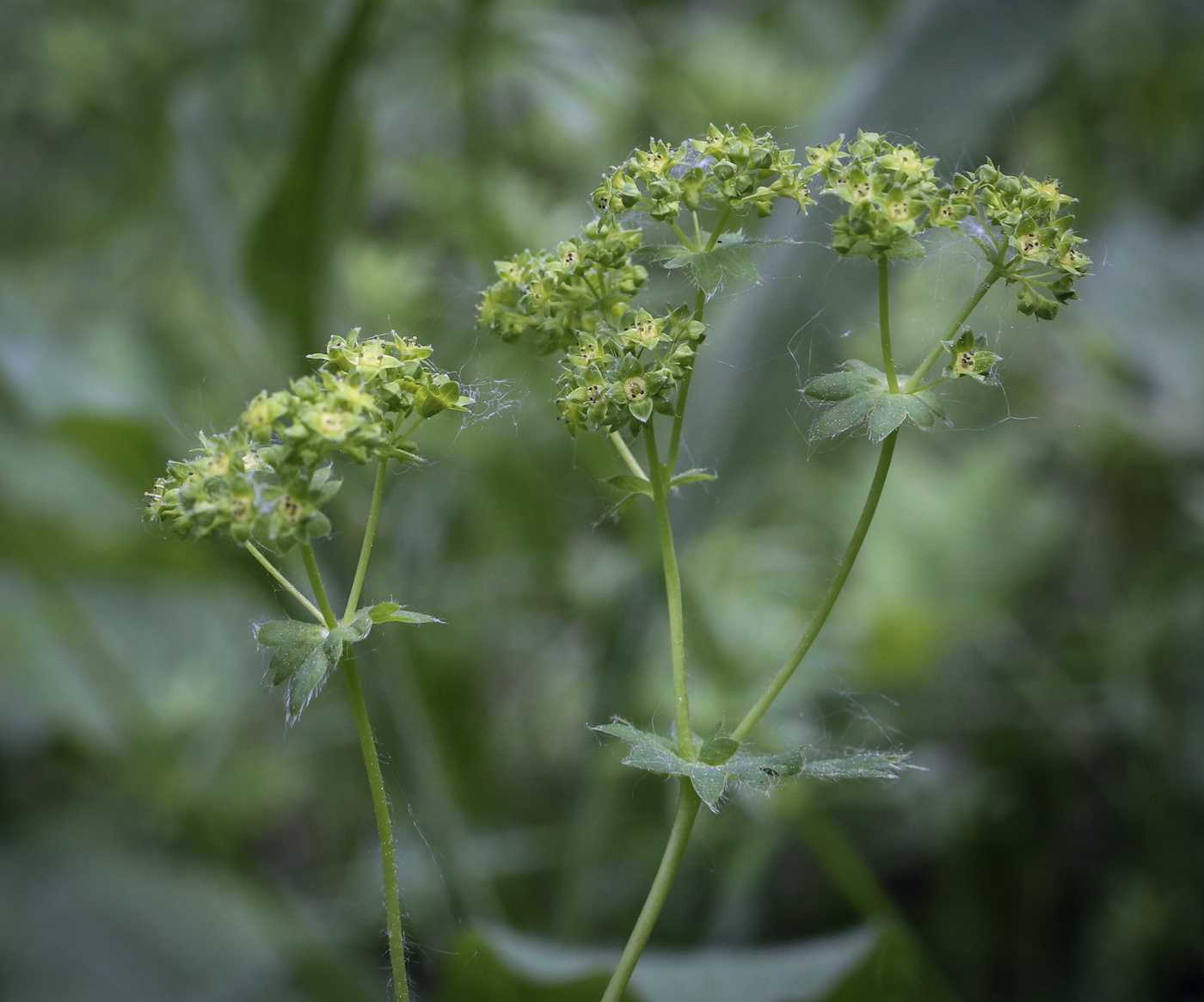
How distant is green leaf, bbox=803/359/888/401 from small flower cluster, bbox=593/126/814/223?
8cm

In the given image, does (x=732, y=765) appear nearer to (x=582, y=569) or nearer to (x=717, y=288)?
(x=717, y=288)

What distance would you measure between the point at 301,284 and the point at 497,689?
0.89 m

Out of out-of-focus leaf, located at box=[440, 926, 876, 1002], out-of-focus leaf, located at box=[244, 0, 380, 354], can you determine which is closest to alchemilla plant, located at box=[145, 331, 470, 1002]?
out-of-focus leaf, located at box=[440, 926, 876, 1002]

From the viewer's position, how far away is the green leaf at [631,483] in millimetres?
502

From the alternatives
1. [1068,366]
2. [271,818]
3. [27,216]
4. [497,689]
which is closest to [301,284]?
[497,689]

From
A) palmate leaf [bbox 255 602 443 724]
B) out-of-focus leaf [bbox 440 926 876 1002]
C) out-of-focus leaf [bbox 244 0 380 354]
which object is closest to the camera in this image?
palmate leaf [bbox 255 602 443 724]

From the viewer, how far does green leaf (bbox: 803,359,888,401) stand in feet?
1.57

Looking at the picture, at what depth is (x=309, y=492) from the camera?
0.43m

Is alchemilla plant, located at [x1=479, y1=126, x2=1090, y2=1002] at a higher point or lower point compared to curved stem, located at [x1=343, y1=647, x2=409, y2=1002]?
higher

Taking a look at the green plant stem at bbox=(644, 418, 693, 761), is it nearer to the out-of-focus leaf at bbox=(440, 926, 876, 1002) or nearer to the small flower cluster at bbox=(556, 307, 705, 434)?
the small flower cluster at bbox=(556, 307, 705, 434)

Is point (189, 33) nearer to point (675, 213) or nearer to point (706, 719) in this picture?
point (706, 719)

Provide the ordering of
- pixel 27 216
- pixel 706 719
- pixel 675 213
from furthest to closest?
1. pixel 27 216
2. pixel 706 719
3. pixel 675 213

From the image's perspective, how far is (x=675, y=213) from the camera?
48 centimetres

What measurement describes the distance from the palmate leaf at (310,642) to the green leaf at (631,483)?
4.6 inches
